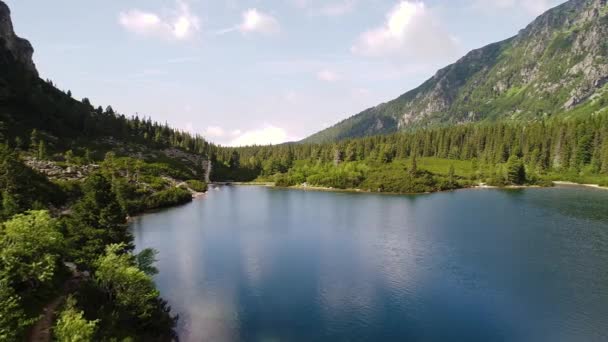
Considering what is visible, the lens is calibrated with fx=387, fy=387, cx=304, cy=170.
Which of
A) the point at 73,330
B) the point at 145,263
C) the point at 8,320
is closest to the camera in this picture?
the point at 8,320

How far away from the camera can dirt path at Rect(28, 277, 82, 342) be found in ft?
100

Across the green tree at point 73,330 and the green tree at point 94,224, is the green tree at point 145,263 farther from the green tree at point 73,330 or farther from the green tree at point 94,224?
the green tree at point 73,330

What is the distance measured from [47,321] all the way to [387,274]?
45576 millimetres

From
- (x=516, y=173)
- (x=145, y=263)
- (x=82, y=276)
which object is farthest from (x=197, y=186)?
(x=516, y=173)

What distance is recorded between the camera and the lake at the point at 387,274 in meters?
45.1

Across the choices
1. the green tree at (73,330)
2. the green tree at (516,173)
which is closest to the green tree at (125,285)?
the green tree at (73,330)

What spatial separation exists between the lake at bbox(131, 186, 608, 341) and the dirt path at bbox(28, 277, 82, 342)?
12783 mm

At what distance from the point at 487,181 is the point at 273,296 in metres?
168

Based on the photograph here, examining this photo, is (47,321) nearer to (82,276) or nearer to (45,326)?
(45,326)

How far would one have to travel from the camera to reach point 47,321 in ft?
108

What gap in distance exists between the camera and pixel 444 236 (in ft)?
283

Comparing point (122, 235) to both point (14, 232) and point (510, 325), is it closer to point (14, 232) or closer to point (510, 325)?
point (14, 232)

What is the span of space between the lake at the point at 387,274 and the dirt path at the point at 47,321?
12783 mm

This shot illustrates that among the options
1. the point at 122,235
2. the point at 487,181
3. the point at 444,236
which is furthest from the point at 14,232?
the point at 487,181
